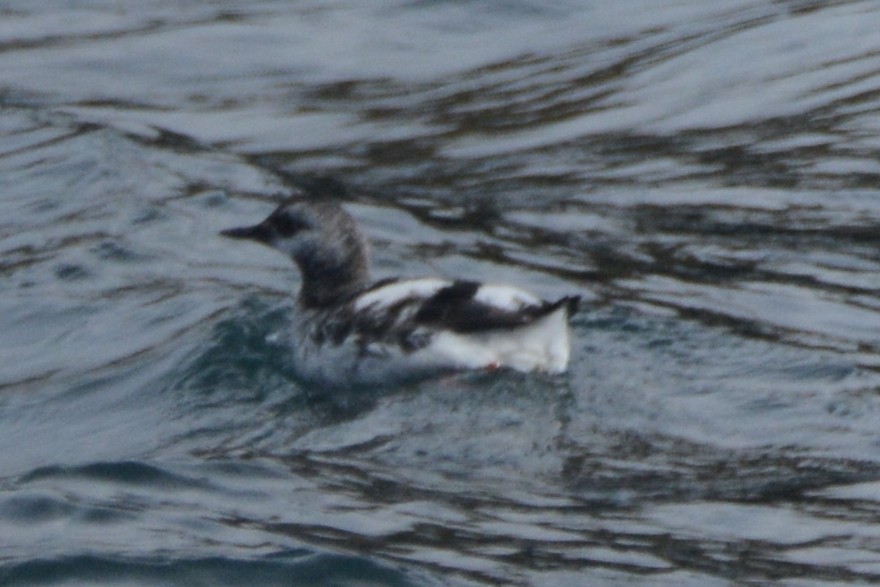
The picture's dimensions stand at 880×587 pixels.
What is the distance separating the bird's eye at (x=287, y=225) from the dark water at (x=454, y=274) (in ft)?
1.92

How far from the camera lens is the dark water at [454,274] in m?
7.34

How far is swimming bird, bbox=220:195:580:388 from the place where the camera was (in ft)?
29.8

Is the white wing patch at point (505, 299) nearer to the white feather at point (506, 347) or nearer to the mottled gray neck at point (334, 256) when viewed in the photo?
the white feather at point (506, 347)

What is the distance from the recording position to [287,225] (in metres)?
10.3

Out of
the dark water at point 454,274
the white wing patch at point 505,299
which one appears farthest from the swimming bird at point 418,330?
the dark water at point 454,274

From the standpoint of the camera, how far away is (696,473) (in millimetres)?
7992

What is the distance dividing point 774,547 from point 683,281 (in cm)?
380

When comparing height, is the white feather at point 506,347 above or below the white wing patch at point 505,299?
below

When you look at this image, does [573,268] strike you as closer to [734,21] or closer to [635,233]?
[635,233]

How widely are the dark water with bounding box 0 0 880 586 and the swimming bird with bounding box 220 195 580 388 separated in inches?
5.3

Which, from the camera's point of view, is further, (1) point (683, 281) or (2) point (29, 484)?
(1) point (683, 281)

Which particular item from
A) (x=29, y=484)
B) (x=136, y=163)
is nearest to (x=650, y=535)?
(x=29, y=484)

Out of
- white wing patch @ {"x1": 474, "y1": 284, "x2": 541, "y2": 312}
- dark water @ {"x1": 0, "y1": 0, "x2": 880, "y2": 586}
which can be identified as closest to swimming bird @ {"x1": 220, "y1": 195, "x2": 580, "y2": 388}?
white wing patch @ {"x1": 474, "y1": 284, "x2": 541, "y2": 312}

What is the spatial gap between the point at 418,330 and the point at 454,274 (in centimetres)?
214
